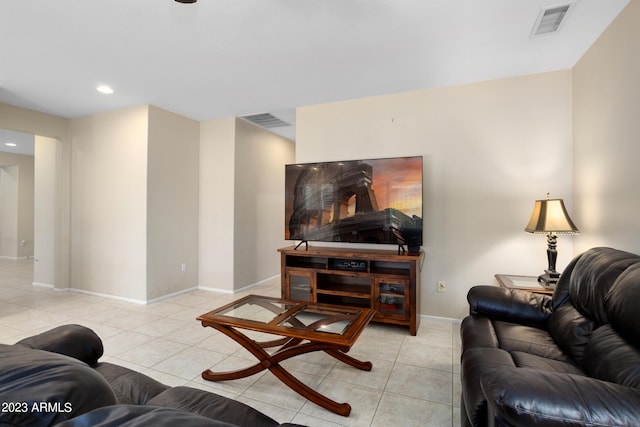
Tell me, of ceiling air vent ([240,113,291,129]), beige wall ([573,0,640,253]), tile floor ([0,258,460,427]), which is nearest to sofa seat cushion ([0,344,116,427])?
tile floor ([0,258,460,427])

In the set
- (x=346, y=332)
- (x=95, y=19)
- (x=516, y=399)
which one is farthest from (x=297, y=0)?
(x=516, y=399)

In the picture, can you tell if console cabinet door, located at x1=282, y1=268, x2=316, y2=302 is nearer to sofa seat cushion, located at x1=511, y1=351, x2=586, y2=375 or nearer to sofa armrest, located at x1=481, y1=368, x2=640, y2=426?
sofa seat cushion, located at x1=511, y1=351, x2=586, y2=375

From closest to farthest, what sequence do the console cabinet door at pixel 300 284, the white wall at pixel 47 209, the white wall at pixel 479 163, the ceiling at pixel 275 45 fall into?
the ceiling at pixel 275 45, the white wall at pixel 479 163, the console cabinet door at pixel 300 284, the white wall at pixel 47 209

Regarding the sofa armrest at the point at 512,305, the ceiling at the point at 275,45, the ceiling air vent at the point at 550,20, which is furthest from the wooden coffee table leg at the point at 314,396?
the ceiling air vent at the point at 550,20

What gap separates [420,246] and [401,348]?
106 cm

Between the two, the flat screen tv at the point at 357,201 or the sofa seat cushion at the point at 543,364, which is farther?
the flat screen tv at the point at 357,201

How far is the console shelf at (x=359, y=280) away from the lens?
115 inches

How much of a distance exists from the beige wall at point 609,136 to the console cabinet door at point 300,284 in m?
2.54

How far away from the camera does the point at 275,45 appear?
8.05ft

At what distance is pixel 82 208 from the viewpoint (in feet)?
14.2

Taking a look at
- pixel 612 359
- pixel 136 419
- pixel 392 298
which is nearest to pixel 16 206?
pixel 392 298

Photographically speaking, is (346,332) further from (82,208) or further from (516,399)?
(82,208)

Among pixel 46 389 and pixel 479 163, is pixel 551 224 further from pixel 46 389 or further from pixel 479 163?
pixel 46 389

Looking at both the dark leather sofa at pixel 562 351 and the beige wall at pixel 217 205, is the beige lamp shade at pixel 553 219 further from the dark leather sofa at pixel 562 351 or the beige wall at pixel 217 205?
the beige wall at pixel 217 205
